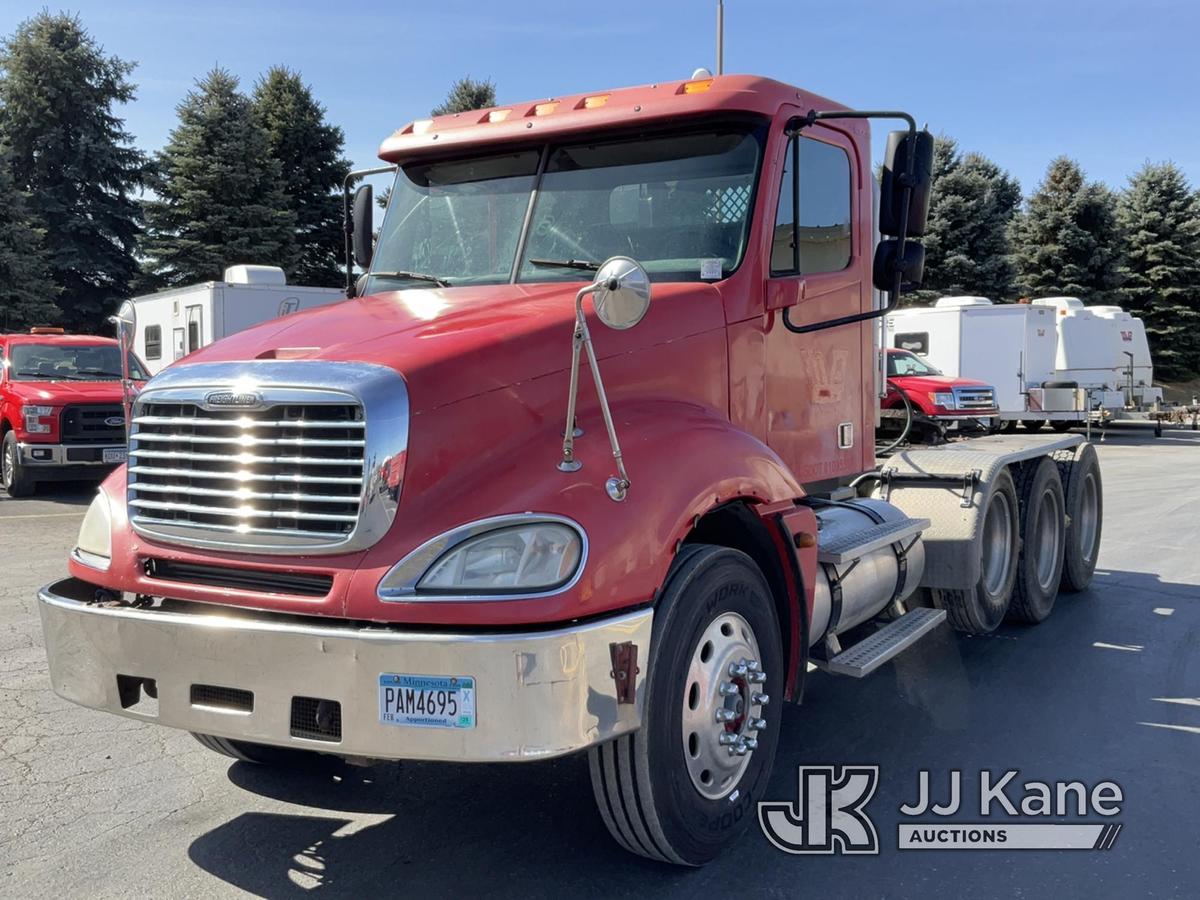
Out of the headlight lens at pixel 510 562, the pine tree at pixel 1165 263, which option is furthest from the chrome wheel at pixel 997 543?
the pine tree at pixel 1165 263

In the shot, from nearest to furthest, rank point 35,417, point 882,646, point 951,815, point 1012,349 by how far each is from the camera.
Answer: point 951,815
point 882,646
point 35,417
point 1012,349

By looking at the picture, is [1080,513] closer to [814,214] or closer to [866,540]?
[866,540]

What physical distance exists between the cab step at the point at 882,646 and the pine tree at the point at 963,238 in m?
29.9

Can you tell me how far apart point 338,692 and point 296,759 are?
173 centimetres

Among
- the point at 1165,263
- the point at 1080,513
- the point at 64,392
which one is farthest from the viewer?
the point at 1165,263

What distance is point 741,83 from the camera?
Result: 435cm

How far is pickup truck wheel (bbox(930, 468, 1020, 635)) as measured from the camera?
20.4 feet

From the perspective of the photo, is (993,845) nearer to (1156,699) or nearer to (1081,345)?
(1156,699)

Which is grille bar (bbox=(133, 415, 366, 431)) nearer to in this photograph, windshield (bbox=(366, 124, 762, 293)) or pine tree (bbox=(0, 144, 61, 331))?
windshield (bbox=(366, 124, 762, 293))

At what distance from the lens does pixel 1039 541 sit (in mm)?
7133

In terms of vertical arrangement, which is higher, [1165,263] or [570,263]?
[1165,263]

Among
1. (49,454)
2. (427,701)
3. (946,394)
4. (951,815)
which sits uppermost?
(946,394)

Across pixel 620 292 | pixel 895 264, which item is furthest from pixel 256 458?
pixel 895 264

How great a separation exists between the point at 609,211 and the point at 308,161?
3161 centimetres
